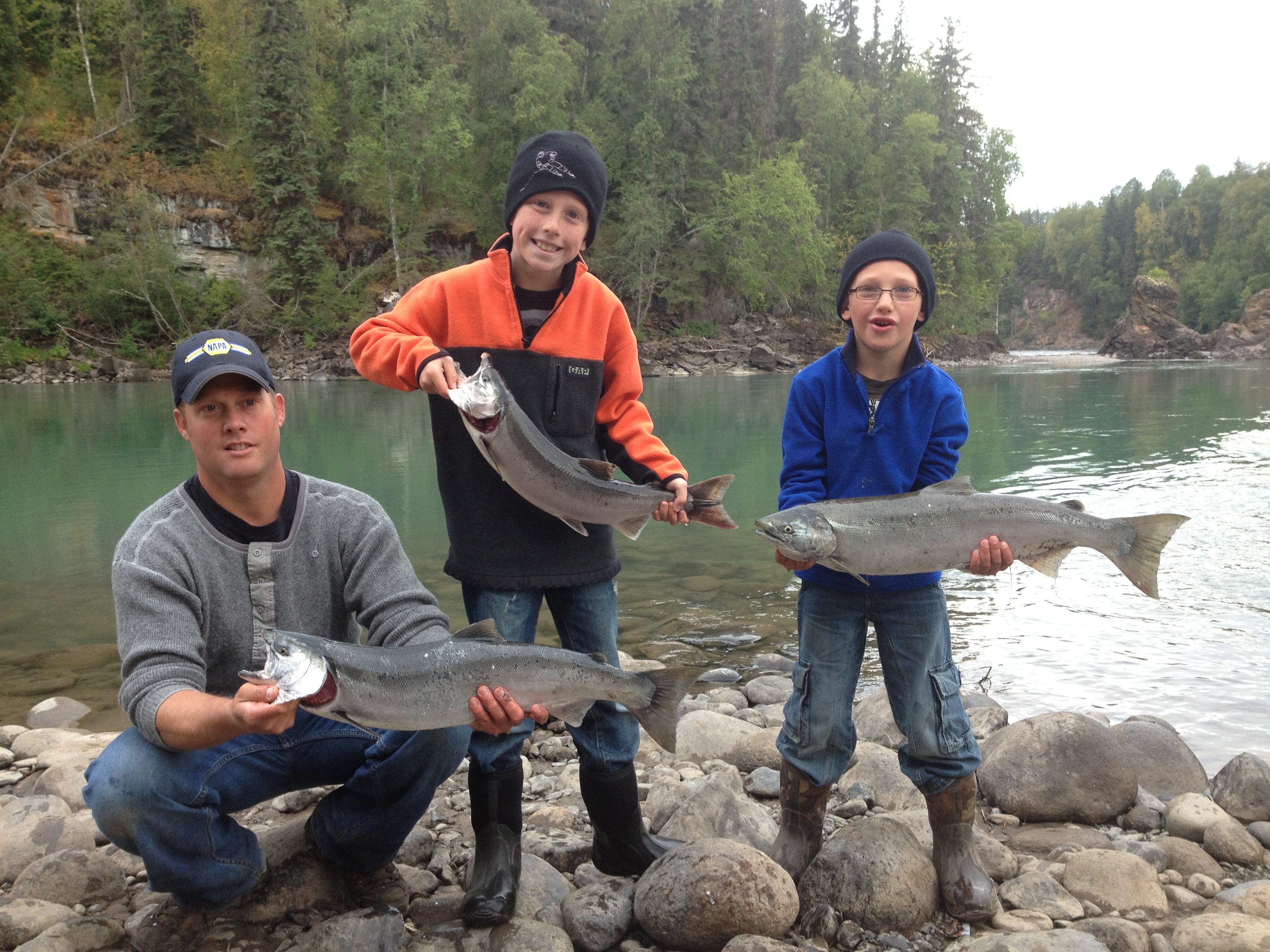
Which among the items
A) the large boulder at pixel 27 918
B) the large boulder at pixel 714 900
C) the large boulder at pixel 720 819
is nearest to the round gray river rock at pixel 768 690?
the large boulder at pixel 720 819

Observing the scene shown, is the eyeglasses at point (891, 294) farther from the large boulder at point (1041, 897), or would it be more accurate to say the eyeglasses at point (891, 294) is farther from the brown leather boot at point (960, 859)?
the large boulder at point (1041, 897)

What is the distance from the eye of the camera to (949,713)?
3529mm

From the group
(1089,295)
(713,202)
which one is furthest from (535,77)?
(1089,295)

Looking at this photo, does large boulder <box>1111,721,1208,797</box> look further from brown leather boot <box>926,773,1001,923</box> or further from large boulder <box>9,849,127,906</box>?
large boulder <box>9,849,127,906</box>

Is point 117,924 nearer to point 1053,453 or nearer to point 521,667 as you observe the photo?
point 521,667

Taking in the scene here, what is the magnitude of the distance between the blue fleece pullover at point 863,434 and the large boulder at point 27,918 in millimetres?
2963

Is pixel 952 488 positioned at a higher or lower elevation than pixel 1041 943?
higher

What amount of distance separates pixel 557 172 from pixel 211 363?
1464 mm

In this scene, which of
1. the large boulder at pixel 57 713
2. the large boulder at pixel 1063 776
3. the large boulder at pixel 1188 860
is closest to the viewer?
the large boulder at pixel 1188 860

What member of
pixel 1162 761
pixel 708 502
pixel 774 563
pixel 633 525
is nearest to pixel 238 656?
pixel 633 525

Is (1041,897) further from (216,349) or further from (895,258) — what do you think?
(216,349)

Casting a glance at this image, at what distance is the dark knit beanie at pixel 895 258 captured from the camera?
370cm

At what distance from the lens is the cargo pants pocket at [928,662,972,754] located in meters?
3.52

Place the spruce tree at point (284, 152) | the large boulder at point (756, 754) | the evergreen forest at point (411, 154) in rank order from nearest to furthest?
the large boulder at point (756, 754) < the evergreen forest at point (411, 154) < the spruce tree at point (284, 152)
